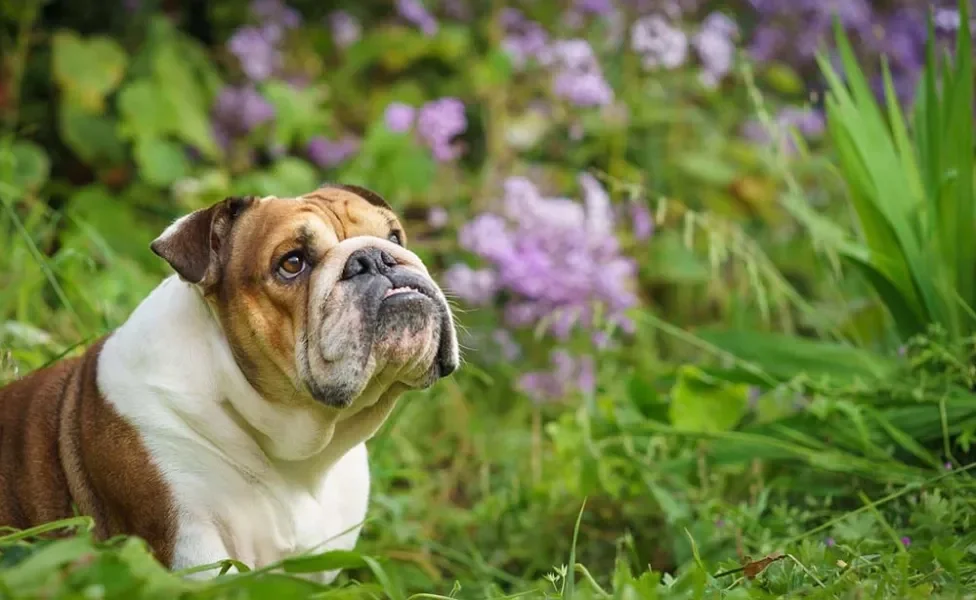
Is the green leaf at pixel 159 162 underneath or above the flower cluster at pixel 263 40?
underneath

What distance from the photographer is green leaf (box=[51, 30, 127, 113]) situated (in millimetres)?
5141

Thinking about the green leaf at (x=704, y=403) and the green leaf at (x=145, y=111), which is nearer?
the green leaf at (x=704, y=403)

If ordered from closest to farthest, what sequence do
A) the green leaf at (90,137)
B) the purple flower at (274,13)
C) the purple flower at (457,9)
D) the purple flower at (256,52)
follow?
1. the green leaf at (90,137)
2. the purple flower at (256,52)
3. the purple flower at (274,13)
4. the purple flower at (457,9)

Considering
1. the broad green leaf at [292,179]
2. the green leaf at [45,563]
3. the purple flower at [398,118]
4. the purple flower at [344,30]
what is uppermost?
the purple flower at [344,30]

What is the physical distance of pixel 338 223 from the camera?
2738mm

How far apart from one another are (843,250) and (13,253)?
8.83ft

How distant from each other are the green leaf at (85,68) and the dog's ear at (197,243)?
2792mm

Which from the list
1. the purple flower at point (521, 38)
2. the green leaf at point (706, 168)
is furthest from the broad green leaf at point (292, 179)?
the green leaf at point (706, 168)

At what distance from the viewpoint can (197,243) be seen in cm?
256

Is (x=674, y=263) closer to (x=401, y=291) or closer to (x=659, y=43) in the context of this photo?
(x=659, y=43)

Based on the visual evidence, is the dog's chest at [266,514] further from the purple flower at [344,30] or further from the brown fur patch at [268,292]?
the purple flower at [344,30]

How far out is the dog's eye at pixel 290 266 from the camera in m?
2.60

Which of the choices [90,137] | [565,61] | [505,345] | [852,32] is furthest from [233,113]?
[852,32]

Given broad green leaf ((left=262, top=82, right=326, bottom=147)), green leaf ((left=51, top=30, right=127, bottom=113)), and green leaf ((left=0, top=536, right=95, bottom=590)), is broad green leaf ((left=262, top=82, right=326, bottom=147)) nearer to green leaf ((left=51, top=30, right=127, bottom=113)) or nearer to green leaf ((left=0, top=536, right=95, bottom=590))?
green leaf ((left=51, top=30, right=127, bottom=113))
